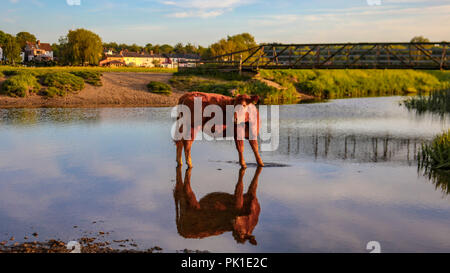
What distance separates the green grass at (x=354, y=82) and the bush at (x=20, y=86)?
70.4 ft

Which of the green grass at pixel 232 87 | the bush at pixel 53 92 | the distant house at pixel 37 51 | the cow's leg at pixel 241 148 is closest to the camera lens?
the cow's leg at pixel 241 148

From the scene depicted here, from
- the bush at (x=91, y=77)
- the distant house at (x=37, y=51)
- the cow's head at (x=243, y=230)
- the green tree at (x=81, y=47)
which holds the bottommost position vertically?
the cow's head at (x=243, y=230)

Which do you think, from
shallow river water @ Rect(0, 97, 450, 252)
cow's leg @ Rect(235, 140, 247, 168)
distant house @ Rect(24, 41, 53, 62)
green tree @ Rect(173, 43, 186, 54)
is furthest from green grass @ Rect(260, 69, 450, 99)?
green tree @ Rect(173, 43, 186, 54)

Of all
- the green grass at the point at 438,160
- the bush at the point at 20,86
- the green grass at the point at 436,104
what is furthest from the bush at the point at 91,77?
the green grass at the point at 438,160

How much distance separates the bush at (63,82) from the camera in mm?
35625

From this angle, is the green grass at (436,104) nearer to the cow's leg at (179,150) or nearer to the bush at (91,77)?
the cow's leg at (179,150)

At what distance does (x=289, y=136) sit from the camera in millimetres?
19516

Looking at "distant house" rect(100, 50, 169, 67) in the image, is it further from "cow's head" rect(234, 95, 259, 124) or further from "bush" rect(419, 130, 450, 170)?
"bush" rect(419, 130, 450, 170)

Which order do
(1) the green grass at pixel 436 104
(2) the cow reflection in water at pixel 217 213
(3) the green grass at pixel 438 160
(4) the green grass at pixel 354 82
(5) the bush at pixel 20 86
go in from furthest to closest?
1. (4) the green grass at pixel 354 82
2. (5) the bush at pixel 20 86
3. (1) the green grass at pixel 436 104
4. (3) the green grass at pixel 438 160
5. (2) the cow reflection in water at pixel 217 213

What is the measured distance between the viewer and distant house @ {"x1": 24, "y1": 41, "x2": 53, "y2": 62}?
142 metres

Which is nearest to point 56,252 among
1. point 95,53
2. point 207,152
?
point 207,152

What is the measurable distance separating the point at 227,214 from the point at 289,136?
10785 millimetres

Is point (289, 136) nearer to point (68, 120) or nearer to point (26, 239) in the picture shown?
point (68, 120)

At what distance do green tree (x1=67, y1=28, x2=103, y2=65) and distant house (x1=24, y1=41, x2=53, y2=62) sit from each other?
2621 inches
